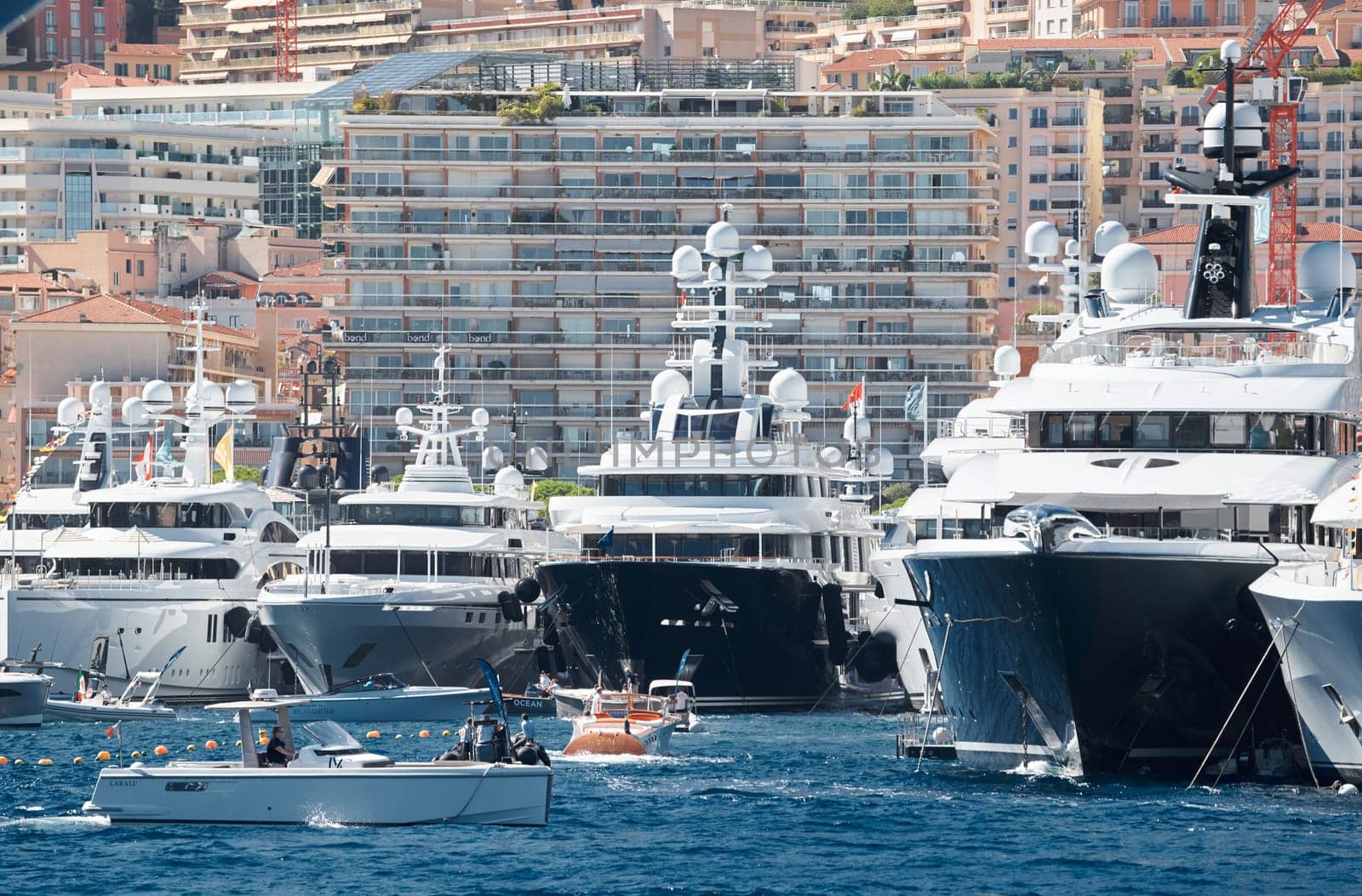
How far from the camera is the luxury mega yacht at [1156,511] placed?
157 feet

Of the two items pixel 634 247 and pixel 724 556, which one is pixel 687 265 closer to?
pixel 724 556

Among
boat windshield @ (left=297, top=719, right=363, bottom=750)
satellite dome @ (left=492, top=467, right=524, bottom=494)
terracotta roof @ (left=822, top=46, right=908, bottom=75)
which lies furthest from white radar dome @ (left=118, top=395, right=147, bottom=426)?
terracotta roof @ (left=822, top=46, right=908, bottom=75)

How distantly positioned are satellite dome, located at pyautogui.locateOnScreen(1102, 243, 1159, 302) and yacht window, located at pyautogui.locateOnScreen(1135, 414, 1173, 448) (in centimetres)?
733

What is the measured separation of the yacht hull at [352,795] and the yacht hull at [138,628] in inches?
1220

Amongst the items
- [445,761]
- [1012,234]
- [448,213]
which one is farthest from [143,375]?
[445,761]

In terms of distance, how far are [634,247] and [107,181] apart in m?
66.1

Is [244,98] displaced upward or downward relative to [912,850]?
upward

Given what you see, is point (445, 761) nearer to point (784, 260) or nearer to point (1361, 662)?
point (1361, 662)

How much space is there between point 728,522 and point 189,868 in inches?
1214

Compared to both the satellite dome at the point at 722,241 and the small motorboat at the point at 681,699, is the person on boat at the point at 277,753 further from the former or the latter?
the satellite dome at the point at 722,241

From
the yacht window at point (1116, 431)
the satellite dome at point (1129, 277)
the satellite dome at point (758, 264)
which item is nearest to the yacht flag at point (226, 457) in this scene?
the satellite dome at point (758, 264)

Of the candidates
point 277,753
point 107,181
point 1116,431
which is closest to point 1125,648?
point 1116,431

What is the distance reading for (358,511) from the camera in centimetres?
7944

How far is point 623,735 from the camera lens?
58.4 metres
